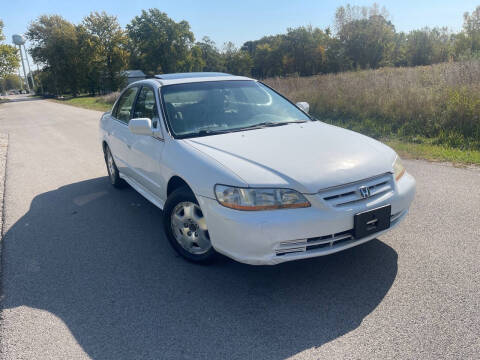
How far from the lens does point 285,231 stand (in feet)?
8.77

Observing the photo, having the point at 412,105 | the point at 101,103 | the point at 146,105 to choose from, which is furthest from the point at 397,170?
the point at 101,103

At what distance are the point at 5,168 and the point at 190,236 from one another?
6.52 m

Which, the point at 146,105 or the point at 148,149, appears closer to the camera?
the point at 148,149

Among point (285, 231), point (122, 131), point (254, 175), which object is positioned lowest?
point (285, 231)

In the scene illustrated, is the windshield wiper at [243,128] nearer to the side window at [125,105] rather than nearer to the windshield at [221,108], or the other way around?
the windshield at [221,108]

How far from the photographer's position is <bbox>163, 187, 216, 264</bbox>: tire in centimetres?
329

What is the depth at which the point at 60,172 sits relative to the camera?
24.1ft

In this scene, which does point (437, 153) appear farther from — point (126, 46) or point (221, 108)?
point (126, 46)

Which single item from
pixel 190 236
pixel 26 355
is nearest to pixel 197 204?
pixel 190 236

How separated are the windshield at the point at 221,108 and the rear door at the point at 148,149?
19 cm

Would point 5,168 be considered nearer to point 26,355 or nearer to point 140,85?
point 140,85

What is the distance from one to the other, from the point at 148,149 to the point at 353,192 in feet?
7.33

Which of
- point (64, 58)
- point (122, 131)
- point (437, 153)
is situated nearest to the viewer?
point (122, 131)

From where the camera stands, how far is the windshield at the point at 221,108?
151 inches
